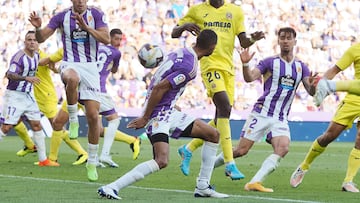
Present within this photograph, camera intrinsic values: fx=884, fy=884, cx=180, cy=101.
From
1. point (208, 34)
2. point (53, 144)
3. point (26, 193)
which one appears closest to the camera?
point (208, 34)

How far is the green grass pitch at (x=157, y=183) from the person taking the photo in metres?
9.18

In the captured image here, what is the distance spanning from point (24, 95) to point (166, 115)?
6950 mm

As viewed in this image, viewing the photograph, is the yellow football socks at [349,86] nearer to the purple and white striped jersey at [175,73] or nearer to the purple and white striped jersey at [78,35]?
the purple and white striped jersey at [175,73]

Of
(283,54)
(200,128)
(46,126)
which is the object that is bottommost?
(46,126)

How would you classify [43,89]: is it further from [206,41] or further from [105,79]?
[206,41]

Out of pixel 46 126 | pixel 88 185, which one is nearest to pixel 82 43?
pixel 88 185

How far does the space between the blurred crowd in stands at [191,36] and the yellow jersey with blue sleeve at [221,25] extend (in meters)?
15.7

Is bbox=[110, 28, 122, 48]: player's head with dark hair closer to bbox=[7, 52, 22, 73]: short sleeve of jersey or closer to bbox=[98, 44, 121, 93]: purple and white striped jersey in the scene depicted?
bbox=[98, 44, 121, 93]: purple and white striped jersey

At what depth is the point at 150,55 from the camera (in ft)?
32.1

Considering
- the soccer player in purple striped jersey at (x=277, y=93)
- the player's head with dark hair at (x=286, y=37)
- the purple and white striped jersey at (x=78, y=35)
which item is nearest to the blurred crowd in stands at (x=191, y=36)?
the purple and white striped jersey at (x=78, y=35)

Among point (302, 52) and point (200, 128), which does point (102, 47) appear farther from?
point (302, 52)

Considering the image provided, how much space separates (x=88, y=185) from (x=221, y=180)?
2.20 meters

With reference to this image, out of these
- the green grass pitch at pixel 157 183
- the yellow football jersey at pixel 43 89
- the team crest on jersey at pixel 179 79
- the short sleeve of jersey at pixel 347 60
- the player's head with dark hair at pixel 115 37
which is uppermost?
the player's head with dark hair at pixel 115 37

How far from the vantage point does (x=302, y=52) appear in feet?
102
